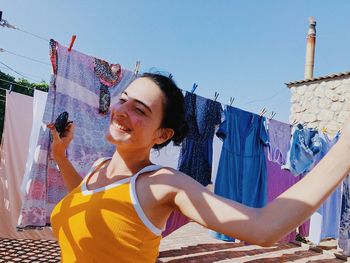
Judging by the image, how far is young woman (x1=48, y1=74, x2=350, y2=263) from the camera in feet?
2.36

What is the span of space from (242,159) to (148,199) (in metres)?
3.46

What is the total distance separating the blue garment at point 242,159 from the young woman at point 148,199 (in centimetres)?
278

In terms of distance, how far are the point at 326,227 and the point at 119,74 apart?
446 centimetres

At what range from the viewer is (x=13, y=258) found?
3.95m

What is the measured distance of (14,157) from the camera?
362 centimetres

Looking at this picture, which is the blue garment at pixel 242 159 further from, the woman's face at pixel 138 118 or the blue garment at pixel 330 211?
the woman's face at pixel 138 118

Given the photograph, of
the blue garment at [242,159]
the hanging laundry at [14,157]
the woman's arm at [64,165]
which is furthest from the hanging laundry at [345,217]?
the woman's arm at [64,165]

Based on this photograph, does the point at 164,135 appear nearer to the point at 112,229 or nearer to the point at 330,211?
the point at 112,229

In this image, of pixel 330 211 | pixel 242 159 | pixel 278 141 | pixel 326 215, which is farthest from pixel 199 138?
pixel 330 211

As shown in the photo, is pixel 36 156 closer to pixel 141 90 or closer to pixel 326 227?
pixel 141 90

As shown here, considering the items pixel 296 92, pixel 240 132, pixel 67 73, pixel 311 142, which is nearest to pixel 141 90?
pixel 67 73

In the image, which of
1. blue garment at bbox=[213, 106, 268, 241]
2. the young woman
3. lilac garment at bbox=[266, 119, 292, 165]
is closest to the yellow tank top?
the young woman

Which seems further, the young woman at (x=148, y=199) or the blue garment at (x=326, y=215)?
the blue garment at (x=326, y=215)

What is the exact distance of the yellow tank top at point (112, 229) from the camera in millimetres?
960
